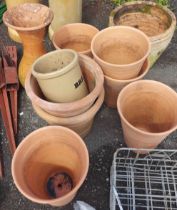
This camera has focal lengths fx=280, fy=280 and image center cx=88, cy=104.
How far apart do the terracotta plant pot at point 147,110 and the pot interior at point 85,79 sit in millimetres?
219

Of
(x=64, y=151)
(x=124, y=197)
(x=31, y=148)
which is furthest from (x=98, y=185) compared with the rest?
(x=31, y=148)

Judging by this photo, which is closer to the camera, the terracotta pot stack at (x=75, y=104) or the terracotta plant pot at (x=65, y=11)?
the terracotta pot stack at (x=75, y=104)

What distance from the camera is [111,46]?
6.53ft

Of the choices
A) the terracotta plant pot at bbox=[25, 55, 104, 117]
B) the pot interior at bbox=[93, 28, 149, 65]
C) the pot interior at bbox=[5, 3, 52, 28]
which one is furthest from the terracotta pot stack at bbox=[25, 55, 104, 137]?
the pot interior at bbox=[5, 3, 52, 28]

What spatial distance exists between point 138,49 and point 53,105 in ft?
2.57

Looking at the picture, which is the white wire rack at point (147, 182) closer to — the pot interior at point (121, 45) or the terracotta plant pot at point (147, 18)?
the pot interior at point (121, 45)

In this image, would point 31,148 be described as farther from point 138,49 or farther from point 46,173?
point 138,49

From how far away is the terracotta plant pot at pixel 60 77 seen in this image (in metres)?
1.51

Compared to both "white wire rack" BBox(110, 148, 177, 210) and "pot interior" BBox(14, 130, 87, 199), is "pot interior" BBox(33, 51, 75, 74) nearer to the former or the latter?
"pot interior" BBox(14, 130, 87, 199)

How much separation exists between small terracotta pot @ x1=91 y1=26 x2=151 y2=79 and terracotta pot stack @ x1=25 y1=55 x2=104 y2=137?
98mm

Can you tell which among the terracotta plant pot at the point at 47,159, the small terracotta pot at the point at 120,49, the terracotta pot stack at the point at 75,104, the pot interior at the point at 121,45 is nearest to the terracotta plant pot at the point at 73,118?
the terracotta pot stack at the point at 75,104

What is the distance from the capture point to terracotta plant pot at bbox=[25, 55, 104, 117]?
150cm

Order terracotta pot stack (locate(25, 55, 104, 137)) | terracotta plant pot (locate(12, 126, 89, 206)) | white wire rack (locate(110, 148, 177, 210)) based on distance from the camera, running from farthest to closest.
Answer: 1. white wire rack (locate(110, 148, 177, 210))
2. terracotta pot stack (locate(25, 55, 104, 137))
3. terracotta plant pot (locate(12, 126, 89, 206))

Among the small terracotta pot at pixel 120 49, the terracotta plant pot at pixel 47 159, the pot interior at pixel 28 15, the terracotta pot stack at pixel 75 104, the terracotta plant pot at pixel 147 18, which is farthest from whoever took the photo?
the terracotta plant pot at pixel 147 18
